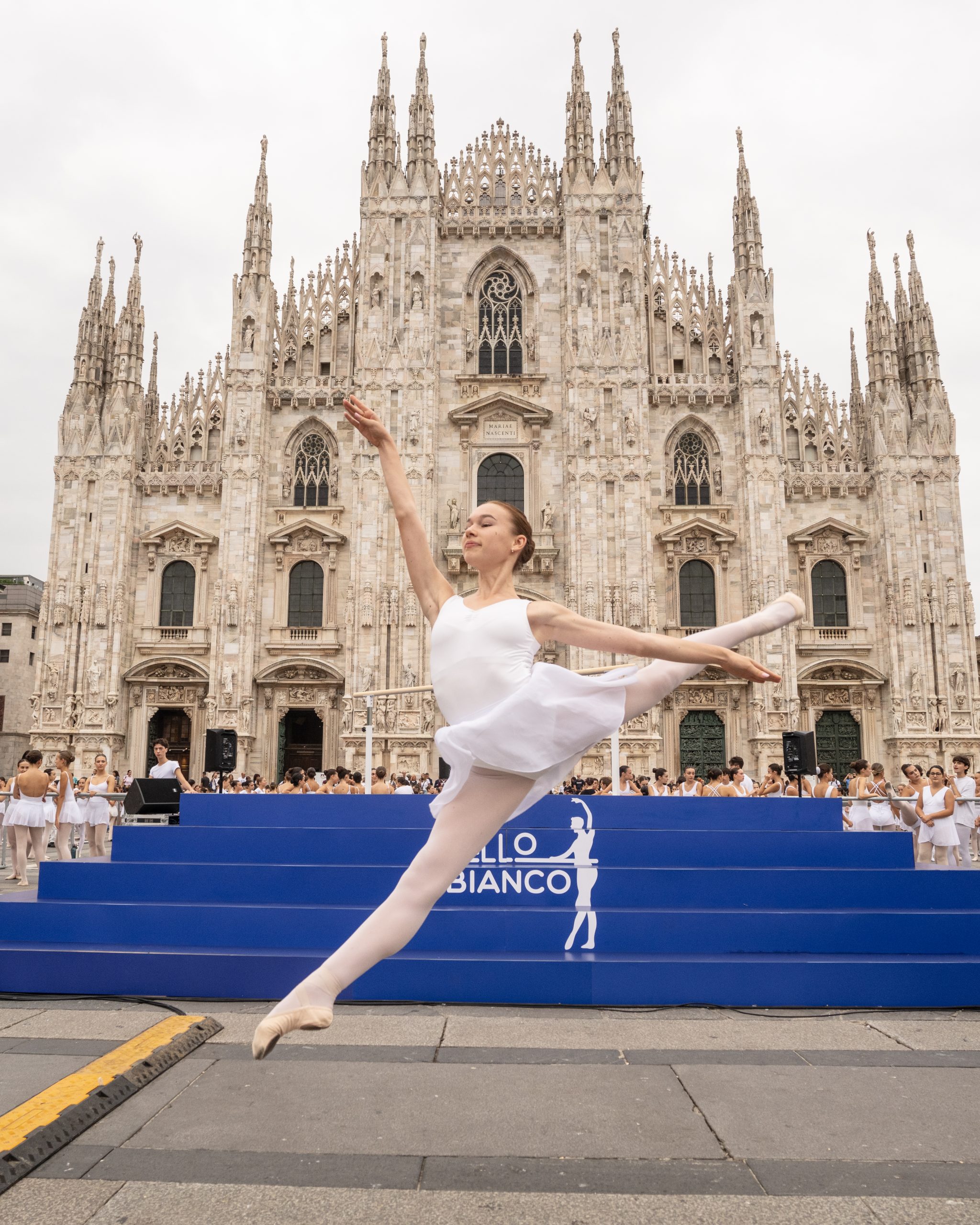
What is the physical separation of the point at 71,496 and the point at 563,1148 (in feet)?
93.1

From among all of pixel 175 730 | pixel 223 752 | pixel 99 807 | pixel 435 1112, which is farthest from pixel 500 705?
pixel 175 730

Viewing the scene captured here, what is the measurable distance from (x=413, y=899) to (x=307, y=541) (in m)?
26.4

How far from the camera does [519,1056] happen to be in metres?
4.47

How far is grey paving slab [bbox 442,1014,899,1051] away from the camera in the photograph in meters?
4.78

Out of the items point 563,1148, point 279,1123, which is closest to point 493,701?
point 563,1148

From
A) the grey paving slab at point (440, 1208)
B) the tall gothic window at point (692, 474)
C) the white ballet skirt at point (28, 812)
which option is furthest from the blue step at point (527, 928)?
the tall gothic window at point (692, 474)

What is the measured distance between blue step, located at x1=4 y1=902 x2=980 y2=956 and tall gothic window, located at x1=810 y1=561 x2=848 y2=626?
2294 centimetres

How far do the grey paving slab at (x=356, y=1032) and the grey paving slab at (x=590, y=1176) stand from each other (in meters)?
1.62

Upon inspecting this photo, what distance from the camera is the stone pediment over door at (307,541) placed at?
28.2 meters

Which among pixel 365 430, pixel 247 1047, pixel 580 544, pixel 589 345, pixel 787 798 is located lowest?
pixel 247 1047

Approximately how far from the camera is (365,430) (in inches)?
140

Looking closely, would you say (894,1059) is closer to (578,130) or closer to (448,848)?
(448,848)

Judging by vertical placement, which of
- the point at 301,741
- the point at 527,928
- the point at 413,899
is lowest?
the point at 527,928

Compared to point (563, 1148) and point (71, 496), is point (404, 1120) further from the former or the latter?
point (71, 496)
